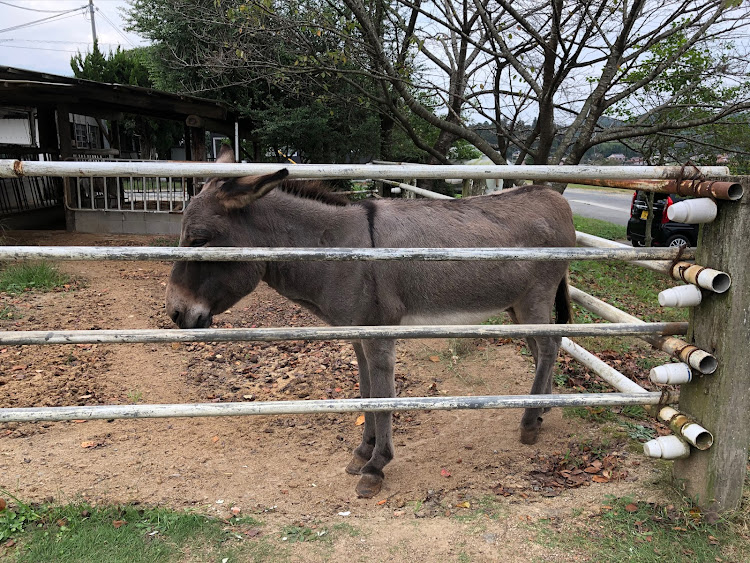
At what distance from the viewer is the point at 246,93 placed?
1335 cm

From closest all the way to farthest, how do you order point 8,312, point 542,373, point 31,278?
point 542,373 → point 8,312 → point 31,278

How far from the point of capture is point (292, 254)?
2.42m

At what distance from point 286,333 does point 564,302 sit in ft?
8.95

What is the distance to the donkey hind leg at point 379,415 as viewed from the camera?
3389mm

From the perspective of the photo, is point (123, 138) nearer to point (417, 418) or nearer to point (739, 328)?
point (417, 418)

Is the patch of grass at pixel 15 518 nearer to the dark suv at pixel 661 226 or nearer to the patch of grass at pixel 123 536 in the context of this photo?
the patch of grass at pixel 123 536

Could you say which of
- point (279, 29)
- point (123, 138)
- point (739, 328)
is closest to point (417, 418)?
point (739, 328)

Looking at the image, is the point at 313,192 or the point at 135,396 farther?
the point at 135,396

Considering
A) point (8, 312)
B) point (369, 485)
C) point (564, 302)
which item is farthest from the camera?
point (8, 312)

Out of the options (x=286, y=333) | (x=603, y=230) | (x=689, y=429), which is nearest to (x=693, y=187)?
(x=689, y=429)

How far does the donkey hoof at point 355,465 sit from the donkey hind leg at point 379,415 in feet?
0.37

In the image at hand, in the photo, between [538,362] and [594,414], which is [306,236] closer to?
[538,362]

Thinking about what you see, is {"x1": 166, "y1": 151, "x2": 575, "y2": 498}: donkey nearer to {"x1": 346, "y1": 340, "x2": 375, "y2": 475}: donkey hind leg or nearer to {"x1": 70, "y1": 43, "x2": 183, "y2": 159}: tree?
{"x1": 346, "y1": 340, "x2": 375, "y2": 475}: donkey hind leg

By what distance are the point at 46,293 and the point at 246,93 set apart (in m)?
7.73
